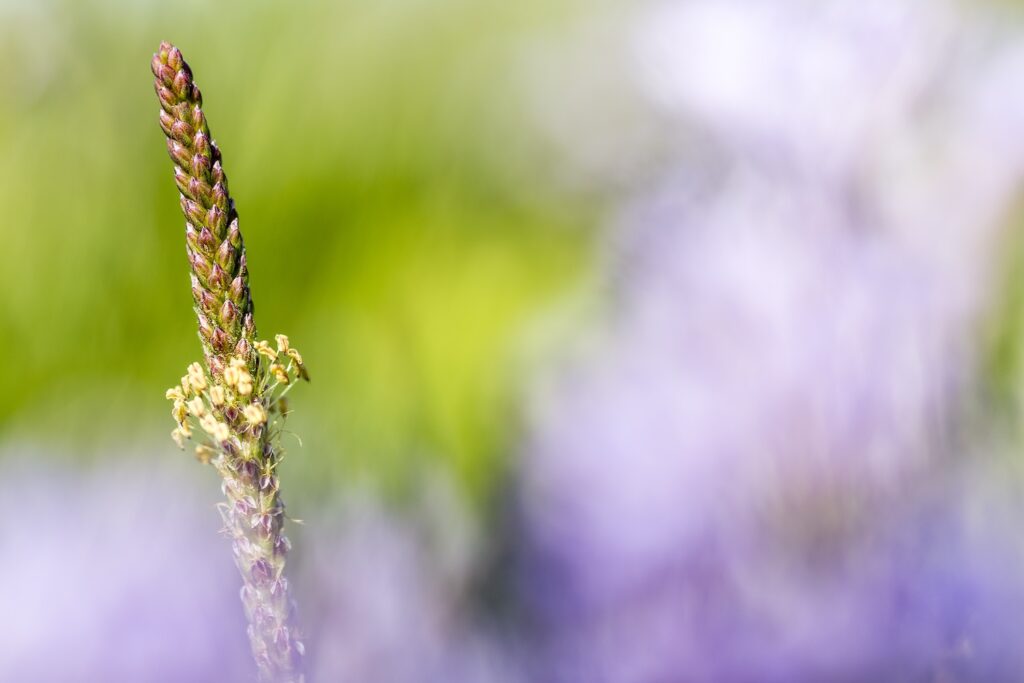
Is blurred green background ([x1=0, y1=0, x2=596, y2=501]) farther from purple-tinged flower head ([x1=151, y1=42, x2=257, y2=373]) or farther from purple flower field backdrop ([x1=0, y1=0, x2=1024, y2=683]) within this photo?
purple-tinged flower head ([x1=151, y1=42, x2=257, y2=373])

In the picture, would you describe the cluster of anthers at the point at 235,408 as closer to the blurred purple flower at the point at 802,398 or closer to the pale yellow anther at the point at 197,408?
the pale yellow anther at the point at 197,408

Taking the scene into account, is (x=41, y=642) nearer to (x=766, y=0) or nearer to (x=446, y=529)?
(x=446, y=529)

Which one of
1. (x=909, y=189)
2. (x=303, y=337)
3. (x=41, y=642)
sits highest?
(x=909, y=189)

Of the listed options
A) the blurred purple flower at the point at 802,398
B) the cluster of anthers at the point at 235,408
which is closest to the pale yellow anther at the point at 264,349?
the cluster of anthers at the point at 235,408

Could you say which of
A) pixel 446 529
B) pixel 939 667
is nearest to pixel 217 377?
pixel 446 529

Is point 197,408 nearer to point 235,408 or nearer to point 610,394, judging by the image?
point 235,408

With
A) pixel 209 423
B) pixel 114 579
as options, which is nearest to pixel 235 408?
pixel 209 423

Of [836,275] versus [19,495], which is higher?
[836,275]
